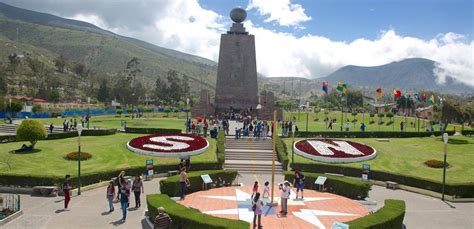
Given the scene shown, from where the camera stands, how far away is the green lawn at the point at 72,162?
27.8m

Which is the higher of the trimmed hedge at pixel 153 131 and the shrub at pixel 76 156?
the trimmed hedge at pixel 153 131

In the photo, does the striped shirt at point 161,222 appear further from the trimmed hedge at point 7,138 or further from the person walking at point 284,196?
the trimmed hedge at point 7,138

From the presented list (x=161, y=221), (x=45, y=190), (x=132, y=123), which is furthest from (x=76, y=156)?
(x=132, y=123)

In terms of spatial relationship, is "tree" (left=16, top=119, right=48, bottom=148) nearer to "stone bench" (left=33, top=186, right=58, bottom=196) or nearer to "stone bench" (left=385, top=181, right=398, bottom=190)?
"stone bench" (left=33, top=186, right=58, bottom=196)

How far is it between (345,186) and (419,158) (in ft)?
47.0

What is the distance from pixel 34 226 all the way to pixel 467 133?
52.0 meters

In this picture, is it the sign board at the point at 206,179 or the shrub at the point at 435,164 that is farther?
the shrub at the point at 435,164

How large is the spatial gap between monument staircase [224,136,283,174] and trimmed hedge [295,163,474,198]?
107 inches

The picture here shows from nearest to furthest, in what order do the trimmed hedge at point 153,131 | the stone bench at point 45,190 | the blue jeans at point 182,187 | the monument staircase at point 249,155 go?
the blue jeans at point 182,187 < the stone bench at point 45,190 < the monument staircase at point 249,155 < the trimmed hedge at point 153,131

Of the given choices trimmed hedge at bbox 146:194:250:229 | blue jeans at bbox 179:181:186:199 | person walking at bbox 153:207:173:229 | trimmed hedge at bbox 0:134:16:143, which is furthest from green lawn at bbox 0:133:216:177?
person walking at bbox 153:207:173:229

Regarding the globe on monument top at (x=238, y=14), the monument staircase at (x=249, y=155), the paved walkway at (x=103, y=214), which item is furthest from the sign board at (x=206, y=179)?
the globe on monument top at (x=238, y=14)

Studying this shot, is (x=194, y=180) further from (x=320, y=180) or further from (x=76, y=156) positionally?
(x=76, y=156)

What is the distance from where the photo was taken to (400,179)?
27.8 m

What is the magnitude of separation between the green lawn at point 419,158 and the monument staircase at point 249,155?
2.32m
